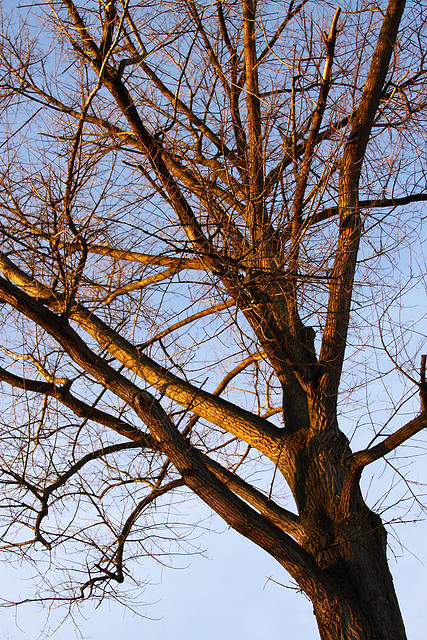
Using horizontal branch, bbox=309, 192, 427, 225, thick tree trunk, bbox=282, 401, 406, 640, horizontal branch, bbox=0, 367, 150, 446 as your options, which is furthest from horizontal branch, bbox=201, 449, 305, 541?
horizontal branch, bbox=309, 192, 427, 225

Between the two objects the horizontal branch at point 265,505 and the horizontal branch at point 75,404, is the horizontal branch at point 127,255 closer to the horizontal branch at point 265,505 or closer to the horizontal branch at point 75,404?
the horizontal branch at point 75,404

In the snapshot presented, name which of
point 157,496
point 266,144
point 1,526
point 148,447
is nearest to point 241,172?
point 266,144

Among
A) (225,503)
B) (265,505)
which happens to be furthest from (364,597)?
(225,503)

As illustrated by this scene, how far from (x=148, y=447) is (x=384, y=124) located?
9.35ft

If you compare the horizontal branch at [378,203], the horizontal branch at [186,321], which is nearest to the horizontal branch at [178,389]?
the horizontal branch at [186,321]

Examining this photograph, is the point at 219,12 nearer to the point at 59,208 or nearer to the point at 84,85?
the point at 84,85

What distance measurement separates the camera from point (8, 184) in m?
3.41

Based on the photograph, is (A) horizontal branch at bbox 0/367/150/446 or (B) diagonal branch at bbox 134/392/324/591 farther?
(A) horizontal branch at bbox 0/367/150/446

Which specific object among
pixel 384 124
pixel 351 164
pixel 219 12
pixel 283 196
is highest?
pixel 219 12

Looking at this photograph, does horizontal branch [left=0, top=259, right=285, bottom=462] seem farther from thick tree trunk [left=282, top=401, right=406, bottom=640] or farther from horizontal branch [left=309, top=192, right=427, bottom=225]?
horizontal branch [left=309, top=192, right=427, bottom=225]

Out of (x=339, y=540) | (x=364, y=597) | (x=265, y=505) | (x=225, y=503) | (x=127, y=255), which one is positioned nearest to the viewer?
(x=225, y=503)

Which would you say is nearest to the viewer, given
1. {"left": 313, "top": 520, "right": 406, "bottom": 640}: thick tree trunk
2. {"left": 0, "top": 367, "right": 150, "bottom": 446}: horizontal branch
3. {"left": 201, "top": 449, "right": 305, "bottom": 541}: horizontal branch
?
{"left": 313, "top": 520, "right": 406, "bottom": 640}: thick tree trunk

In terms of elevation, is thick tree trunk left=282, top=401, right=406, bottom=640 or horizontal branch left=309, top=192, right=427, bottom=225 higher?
horizontal branch left=309, top=192, right=427, bottom=225

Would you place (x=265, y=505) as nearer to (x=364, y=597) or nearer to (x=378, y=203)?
(x=364, y=597)
